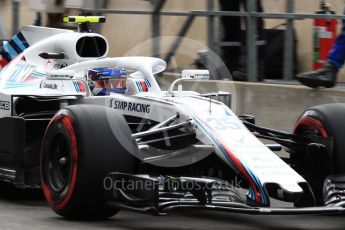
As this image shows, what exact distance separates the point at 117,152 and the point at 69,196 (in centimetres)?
50

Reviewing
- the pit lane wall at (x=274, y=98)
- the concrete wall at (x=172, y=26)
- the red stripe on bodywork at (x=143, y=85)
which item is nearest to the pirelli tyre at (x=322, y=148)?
the red stripe on bodywork at (x=143, y=85)

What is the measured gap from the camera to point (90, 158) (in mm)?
7652

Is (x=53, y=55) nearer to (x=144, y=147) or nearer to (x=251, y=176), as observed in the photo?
(x=144, y=147)

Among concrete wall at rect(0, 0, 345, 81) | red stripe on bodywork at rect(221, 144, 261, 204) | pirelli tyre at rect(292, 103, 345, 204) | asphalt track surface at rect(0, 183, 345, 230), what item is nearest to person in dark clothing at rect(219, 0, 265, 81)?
concrete wall at rect(0, 0, 345, 81)

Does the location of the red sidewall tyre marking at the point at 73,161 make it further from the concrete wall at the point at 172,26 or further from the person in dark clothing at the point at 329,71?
the person in dark clothing at the point at 329,71

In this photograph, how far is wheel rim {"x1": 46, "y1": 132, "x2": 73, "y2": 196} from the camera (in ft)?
26.1

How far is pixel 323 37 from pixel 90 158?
4.18 meters

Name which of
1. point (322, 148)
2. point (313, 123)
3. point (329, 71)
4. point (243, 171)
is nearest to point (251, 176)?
point (243, 171)

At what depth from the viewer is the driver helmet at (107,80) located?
358 inches

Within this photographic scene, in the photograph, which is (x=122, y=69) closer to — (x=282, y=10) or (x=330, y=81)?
(x=330, y=81)

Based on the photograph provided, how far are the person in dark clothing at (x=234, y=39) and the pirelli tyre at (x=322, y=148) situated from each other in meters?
3.06

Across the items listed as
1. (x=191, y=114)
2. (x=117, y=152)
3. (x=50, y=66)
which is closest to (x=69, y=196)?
(x=117, y=152)

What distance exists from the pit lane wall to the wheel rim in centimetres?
239

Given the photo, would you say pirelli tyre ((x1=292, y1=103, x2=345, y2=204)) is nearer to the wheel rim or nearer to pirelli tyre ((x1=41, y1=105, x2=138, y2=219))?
pirelli tyre ((x1=41, y1=105, x2=138, y2=219))
